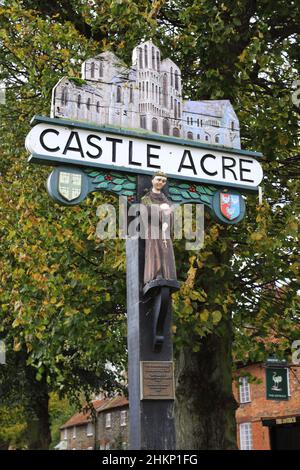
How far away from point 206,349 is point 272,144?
12.3 ft

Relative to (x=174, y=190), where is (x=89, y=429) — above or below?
below

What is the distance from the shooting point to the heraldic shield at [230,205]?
6.43 m

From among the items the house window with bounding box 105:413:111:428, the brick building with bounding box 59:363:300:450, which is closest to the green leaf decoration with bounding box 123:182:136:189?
the brick building with bounding box 59:363:300:450

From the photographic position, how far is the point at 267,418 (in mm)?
27281

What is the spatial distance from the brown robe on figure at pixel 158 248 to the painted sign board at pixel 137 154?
35cm

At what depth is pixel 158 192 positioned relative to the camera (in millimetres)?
6012

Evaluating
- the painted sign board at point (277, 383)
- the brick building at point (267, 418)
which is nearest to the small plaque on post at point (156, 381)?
the painted sign board at point (277, 383)

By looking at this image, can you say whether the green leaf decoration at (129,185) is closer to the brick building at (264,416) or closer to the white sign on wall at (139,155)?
the white sign on wall at (139,155)

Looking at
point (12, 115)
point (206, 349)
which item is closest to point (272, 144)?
point (206, 349)

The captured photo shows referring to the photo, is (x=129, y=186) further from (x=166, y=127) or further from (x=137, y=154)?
(x=166, y=127)

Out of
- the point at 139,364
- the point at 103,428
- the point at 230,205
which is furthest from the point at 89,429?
the point at 139,364

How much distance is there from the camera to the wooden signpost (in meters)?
5.47

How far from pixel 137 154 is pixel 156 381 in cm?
218
